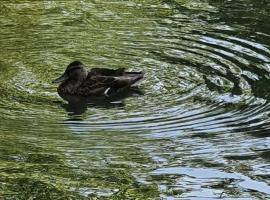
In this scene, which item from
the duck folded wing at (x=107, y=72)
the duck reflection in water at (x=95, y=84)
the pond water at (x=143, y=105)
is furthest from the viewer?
the duck folded wing at (x=107, y=72)

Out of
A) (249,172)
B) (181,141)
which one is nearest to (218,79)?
(181,141)

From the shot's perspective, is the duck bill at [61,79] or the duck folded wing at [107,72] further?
the duck folded wing at [107,72]

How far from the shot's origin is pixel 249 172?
7.85 m

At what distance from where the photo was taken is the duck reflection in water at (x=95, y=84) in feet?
35.5

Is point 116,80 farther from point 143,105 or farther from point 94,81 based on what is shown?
point 143,105

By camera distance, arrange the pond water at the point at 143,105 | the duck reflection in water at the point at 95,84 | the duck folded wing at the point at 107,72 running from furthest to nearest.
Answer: the duck folded wing at the point at 107,72 < the duck reflection in water at the point at 95,84 < the pond water at the point at 143,105

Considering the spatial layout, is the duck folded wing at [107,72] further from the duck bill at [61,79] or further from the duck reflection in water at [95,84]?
the duck bill at [61,79]

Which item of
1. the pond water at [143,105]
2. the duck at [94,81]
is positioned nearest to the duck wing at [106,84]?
the duck at [94,81]

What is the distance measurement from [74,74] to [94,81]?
0.28 metres

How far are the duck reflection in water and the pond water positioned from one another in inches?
7.1

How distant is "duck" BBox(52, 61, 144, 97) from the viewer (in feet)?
35.8

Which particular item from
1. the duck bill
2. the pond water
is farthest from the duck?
the pond water

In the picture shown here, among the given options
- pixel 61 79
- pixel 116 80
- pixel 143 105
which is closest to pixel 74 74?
pixel 61 79

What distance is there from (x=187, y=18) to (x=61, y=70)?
3323 millimetres
